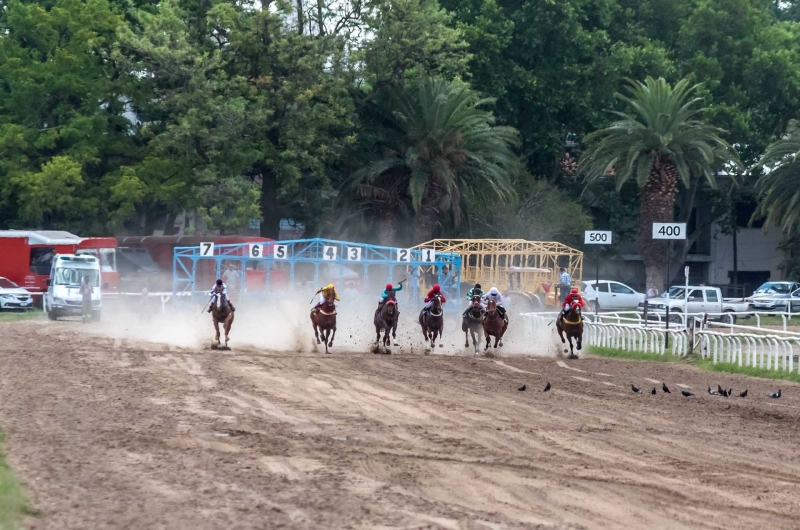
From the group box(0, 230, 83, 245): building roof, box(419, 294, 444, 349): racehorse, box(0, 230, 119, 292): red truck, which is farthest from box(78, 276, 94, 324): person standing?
box(419, 294, 444, 349): racehorse

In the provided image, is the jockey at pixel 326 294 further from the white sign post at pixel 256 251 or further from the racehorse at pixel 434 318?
the white sign post at pixel 256 251

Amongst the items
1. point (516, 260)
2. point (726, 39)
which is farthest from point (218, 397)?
point (726, 39)

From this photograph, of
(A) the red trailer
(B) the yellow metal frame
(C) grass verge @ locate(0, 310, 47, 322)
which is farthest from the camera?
(A) the red trailer

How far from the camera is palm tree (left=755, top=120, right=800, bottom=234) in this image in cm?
4825

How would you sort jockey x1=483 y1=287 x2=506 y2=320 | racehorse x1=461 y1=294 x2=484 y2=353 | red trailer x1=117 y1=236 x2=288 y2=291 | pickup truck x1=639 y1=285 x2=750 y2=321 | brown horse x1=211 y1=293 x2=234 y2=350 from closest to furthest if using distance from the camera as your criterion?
brown horse x1=211 y1=293 x2=234 y2=350 → jockey x1=483 y1=287 x2=506 y2=320 → racehorse x1=461 y1=294 x2=484 y2=353 → pickup truck x1=639 y1=285 x2=750 y2=321 → red trailer x1=117 y1=236 x2=288 y2=291

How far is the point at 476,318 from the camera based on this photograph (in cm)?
2611

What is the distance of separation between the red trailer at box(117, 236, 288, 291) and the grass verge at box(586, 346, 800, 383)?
58.4ft

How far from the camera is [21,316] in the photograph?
135ft

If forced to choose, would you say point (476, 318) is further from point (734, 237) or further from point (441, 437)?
point (734, 237)

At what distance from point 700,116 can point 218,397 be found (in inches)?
1745

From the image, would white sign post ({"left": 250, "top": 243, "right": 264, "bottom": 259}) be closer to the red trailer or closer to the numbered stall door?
the red trailer

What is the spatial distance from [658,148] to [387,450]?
36.0m

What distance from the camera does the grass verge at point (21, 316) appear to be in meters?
39.1

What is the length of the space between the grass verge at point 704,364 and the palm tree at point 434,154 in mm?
20245
